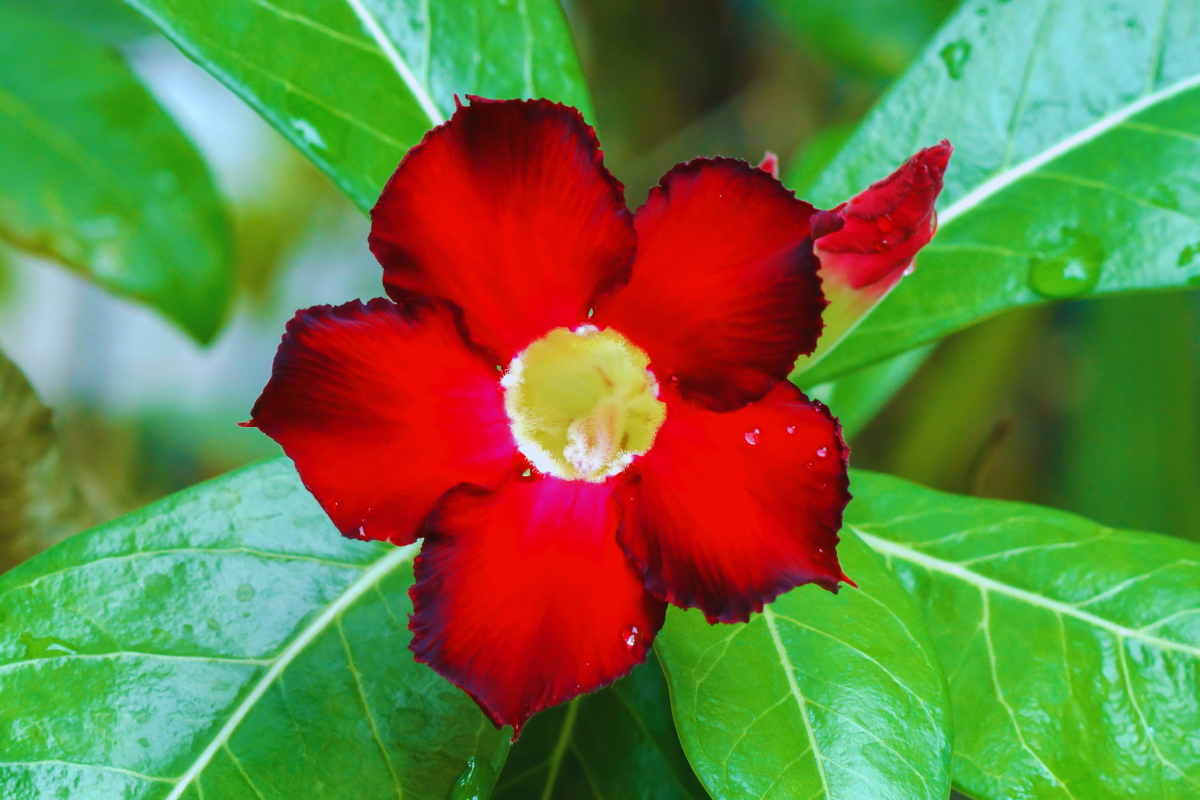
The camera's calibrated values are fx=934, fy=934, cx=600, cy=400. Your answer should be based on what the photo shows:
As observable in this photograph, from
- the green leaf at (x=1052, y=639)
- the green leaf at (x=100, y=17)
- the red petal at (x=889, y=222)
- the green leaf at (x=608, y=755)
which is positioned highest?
the green leaf at (x=100, y=17)

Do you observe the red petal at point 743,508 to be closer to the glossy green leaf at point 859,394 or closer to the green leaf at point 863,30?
the glossy green leaf at point 859,394

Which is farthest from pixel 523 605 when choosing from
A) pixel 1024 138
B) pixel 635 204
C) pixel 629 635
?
pixel 635 204

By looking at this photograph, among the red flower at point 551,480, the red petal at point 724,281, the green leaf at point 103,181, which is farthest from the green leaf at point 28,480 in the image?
the red petal at point 724,281

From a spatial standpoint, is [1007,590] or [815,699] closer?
[815,699]

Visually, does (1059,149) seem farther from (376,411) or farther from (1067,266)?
(376,411)

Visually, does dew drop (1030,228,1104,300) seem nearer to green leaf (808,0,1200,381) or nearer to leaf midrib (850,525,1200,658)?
green leaf (808,0,1200,381)

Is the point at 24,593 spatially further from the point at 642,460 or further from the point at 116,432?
the point at 116,432

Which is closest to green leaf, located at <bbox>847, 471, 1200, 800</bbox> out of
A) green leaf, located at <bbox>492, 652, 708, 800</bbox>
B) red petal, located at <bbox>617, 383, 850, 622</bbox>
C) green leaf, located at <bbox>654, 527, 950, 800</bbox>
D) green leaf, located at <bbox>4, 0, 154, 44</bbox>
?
green leaf, located at <bbox>654, 527, 950, 800</bbox>
